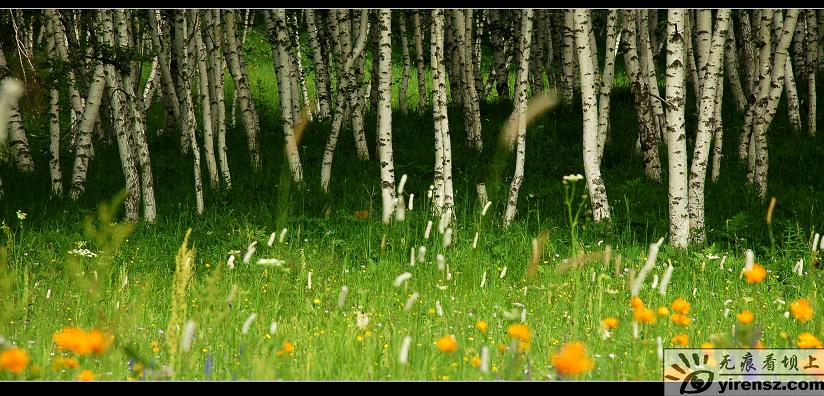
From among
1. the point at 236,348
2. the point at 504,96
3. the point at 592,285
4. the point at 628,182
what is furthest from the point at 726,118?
the point at 236,348

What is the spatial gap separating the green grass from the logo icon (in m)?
0.12

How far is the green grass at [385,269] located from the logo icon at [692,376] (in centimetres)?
12

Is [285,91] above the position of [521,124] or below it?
above

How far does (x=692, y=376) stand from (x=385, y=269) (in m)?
2.93

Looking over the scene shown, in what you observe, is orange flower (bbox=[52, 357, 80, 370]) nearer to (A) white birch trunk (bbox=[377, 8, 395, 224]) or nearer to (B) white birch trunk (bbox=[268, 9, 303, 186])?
(A) white birch trunk (bbox=[377, 8, 395, 224])

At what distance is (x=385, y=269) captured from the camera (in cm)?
575

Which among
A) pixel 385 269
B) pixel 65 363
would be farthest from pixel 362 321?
pixel 385 269

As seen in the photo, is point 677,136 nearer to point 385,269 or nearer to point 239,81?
point 385,269

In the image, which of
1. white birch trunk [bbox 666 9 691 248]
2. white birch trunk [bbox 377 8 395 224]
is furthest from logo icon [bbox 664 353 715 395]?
white birch trunk [bbox 377 8 395 224]

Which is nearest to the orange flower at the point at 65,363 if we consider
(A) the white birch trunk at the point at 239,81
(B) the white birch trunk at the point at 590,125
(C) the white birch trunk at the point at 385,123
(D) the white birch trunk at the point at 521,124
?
(C) the white birch trunk at the point at 385,123

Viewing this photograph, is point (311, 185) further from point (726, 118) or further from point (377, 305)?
point (726, 118)

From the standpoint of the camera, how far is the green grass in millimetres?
3568
